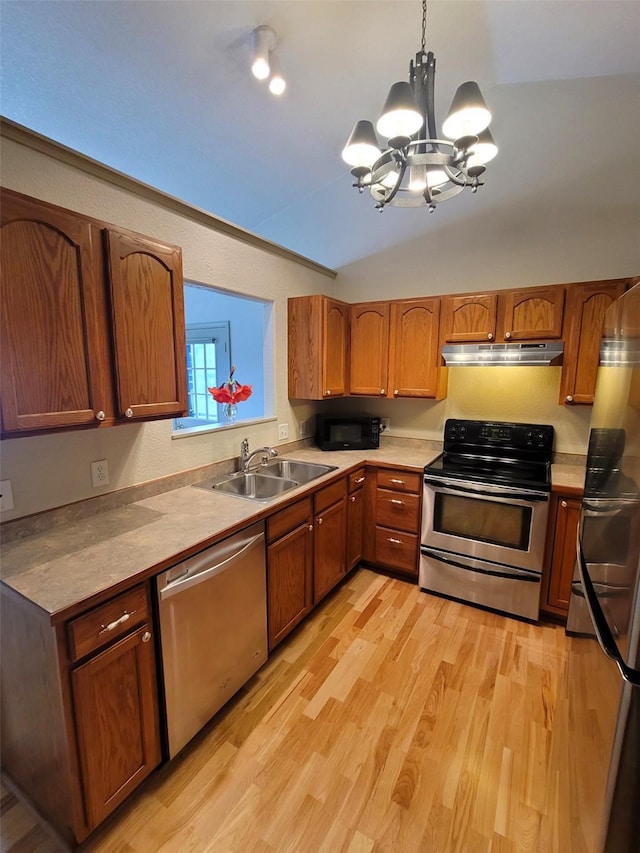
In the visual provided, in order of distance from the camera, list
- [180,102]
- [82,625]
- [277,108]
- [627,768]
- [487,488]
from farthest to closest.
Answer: [487,488] → [277,108] → [180,102] → [82,625] → [627,768]

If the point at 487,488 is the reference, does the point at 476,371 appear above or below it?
above

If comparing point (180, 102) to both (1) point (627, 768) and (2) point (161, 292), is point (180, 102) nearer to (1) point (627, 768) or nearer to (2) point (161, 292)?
(2) point (161, 292)

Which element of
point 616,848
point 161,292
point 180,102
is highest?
point 180,102

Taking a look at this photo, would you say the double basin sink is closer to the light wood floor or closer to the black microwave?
the black microwave

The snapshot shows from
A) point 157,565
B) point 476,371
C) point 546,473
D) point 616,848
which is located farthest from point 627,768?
point 476,371

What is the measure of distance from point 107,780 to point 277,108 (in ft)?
10.6

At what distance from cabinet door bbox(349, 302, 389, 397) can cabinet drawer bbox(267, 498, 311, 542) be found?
4.32 feet

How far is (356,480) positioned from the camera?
2.77m

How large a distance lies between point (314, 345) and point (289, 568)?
164 centimetres

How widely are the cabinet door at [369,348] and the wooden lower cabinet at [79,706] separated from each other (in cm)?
232

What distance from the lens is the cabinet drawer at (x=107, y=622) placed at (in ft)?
3.70

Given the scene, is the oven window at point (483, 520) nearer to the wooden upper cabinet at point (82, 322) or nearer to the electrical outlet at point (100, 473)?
the wooden upper cabinet at point (82, 322)

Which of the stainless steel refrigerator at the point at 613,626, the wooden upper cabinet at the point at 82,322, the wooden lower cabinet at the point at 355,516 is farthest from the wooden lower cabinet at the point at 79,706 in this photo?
the wooden lower cabinet at the point at 355,516

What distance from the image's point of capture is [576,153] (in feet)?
8.09
